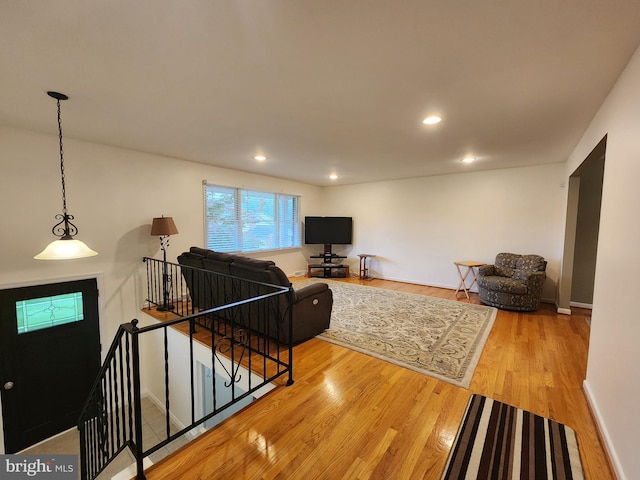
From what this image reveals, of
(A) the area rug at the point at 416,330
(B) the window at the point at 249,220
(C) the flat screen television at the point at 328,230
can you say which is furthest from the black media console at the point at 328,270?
(A) the area rug at the point at 416,330

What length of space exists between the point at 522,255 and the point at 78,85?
6482 mm

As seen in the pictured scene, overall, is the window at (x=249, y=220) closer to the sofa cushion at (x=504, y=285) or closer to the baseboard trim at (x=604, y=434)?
the sofa cushion at (x=504, y=285)

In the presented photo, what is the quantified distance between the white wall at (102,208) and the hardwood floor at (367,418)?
300 centimetres

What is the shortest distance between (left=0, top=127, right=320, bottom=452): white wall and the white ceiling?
384 mm

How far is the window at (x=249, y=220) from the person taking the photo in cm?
525

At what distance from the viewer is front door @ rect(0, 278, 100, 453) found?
310 cm

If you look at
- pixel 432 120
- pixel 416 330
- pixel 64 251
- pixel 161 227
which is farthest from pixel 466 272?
pixel 64 251

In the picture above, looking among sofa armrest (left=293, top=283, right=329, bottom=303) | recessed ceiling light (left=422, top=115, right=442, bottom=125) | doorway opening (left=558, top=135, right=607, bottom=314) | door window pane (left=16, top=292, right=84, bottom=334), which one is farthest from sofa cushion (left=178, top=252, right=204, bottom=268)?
doorway opening (left=558, top=135, right=607, bottom=314)

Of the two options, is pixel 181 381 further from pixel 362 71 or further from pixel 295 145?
pixel 362 71

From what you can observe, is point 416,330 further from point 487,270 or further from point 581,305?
point 581,305

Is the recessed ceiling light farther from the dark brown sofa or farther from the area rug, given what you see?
the area rug

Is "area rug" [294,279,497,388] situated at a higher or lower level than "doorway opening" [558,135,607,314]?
lower

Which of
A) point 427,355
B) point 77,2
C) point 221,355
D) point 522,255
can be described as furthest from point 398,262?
point 77,2

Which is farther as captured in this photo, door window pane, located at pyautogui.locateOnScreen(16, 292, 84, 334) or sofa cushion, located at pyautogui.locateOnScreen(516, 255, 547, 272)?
sofa cushion, located at pyautogui.locateOnScreen(516, 255, 547, 272)
